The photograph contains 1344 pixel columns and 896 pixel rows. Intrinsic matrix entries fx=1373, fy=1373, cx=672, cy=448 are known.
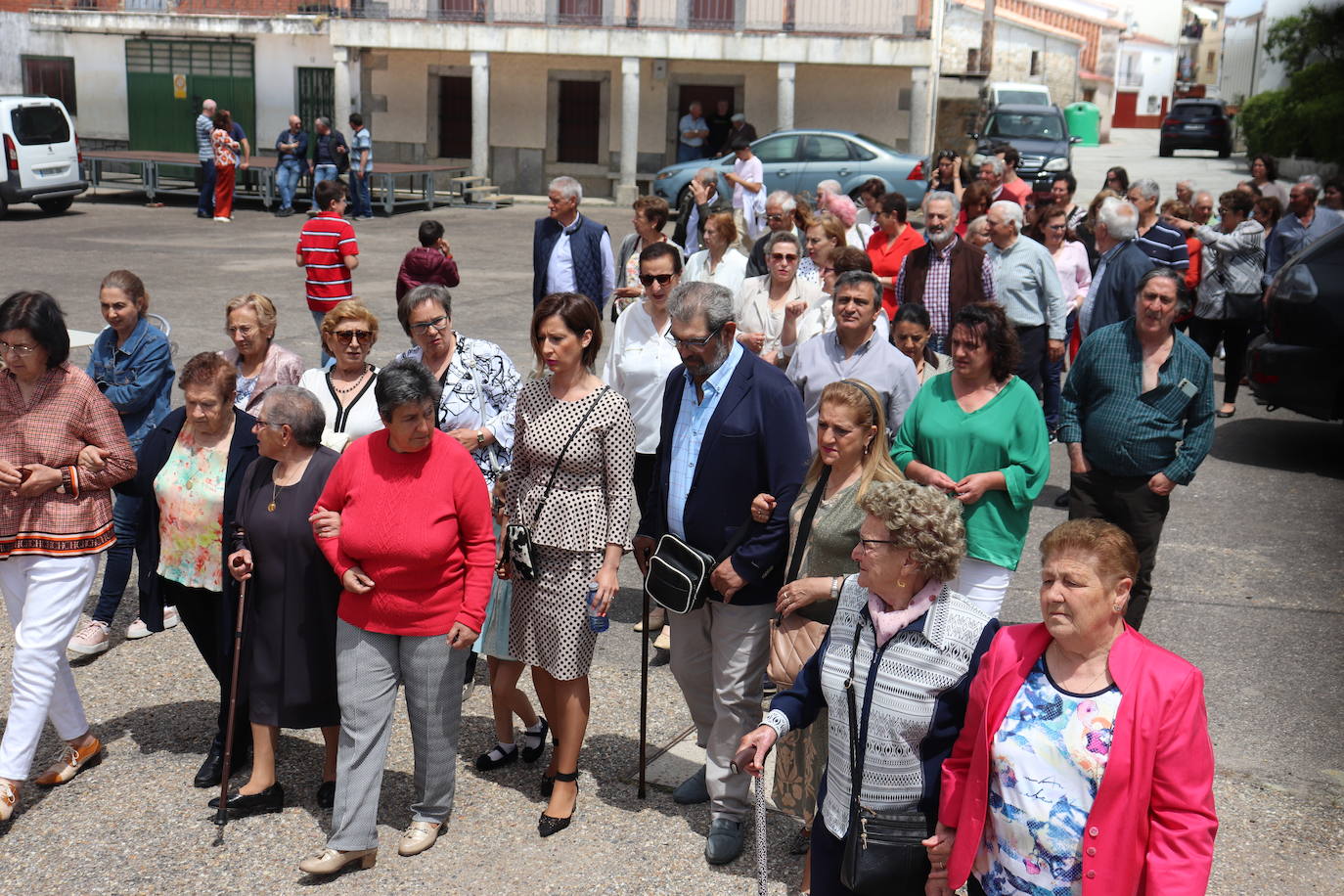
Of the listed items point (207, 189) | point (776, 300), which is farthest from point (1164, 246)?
point (207, 189)

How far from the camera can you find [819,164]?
24594 mm

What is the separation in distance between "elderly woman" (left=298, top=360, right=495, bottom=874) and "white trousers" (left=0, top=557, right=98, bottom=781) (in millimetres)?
1113

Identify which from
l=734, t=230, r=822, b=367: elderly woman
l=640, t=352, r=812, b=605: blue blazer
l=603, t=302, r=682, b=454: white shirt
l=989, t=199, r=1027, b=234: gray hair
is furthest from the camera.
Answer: l=989, t=199, r=1027, b=234: gray hair

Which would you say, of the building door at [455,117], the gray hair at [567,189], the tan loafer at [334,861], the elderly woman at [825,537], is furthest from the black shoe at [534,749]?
the building door at [455,117]

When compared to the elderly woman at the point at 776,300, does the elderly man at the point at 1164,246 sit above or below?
above

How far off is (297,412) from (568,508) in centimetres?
101

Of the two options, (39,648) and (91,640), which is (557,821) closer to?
(39,648)

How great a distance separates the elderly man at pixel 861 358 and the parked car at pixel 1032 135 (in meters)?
20.9

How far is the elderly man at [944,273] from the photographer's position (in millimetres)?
7988

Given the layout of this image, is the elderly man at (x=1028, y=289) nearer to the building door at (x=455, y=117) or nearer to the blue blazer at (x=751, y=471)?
the blue blazer at (x=751, y=471)

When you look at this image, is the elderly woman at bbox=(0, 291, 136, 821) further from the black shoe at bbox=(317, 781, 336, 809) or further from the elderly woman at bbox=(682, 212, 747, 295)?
the elderly woman at bbox=(682, 212, 747, 295)

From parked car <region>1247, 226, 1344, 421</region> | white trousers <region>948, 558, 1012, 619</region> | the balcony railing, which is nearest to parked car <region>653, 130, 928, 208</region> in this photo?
the balcony railing

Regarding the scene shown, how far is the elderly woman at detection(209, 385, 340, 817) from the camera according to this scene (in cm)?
483

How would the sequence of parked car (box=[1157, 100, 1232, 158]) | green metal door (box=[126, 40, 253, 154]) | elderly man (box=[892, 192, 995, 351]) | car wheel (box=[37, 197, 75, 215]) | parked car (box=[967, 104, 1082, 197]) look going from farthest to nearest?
1. parked car (box=[1157, 100, 1232, 158])
2. green metal door (box=[126, 40, 253, 154])
3. parked car (box=[967, 104, 1082, 197])
4. car wheel (box=[37, 197, 75, 215])
5. elderly man (box=[892, 192, 995, 351])
